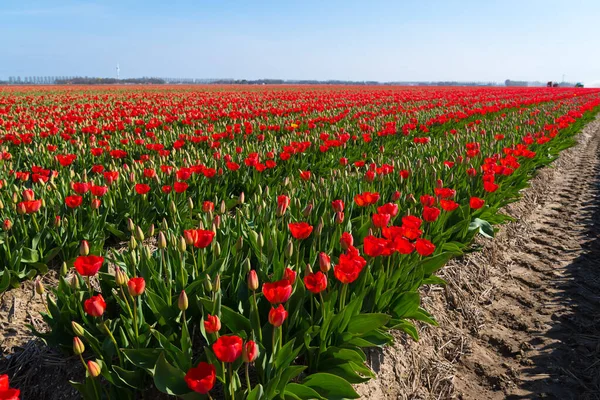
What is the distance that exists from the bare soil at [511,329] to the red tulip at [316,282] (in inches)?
30.3

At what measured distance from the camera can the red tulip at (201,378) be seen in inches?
55.2

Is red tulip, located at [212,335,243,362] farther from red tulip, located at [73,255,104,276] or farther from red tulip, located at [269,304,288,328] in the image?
red tulip, located at [73,255,104,276]

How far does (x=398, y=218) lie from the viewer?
11.5 ft

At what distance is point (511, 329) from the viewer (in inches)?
125

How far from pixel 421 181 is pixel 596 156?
8429mm

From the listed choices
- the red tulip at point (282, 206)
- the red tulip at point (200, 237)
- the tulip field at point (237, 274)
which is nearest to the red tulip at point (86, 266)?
the tulip field at point (237, 274)

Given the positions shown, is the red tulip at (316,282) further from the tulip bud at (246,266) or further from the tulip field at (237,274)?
the tulip bud at (246,266)

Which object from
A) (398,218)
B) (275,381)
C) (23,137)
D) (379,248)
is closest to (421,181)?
(398,218)

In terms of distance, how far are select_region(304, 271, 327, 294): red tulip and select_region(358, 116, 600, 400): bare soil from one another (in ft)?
2.52

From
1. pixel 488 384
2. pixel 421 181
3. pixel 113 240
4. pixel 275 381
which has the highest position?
pixel 421 181

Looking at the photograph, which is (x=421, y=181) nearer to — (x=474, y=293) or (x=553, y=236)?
(x=474, y=293)

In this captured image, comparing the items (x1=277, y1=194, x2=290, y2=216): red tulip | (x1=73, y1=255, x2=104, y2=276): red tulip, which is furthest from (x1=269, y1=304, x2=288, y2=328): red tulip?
(x1=277, y1=194, x2=290, y2=216): red tulip

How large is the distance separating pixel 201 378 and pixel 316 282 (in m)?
0.63

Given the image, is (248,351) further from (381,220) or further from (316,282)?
(381,220)
